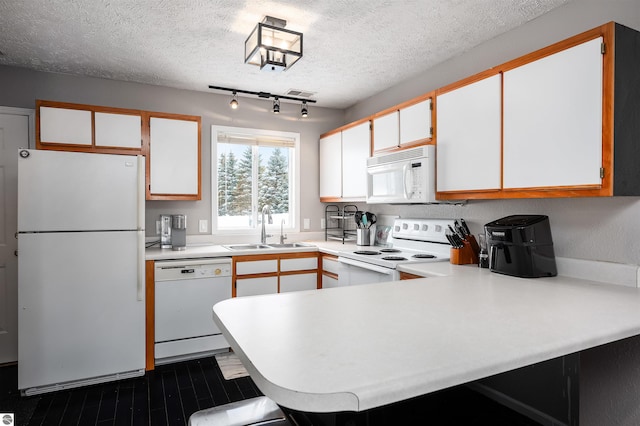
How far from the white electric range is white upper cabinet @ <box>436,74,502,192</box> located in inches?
20.8

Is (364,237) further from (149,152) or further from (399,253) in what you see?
(149,152)

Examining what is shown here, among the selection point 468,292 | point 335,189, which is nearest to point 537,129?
point 468,292

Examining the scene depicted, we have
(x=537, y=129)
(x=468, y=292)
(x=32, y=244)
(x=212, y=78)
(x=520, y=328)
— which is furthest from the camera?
(x=212, y=78)

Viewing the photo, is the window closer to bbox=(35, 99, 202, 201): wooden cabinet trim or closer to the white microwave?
bbox=(35, 99, 202, 201): wooden cabinet trim

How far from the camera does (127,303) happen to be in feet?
9.18

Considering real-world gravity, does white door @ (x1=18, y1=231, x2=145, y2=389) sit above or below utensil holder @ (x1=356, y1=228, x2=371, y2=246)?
below

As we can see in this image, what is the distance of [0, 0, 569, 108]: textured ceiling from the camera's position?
2176 mm

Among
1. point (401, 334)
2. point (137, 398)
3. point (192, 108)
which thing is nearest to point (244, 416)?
point (401, 334)

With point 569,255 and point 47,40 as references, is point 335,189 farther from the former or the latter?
point 47,40

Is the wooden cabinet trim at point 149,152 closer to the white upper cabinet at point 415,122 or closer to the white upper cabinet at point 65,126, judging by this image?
the white upper cabinet at point 65,126

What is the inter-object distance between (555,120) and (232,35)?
2.00m

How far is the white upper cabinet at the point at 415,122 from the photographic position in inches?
108

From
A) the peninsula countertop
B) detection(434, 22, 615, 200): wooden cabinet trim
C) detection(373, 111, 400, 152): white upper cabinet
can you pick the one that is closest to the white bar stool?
the peninsula countertop

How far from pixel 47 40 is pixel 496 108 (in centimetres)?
297
